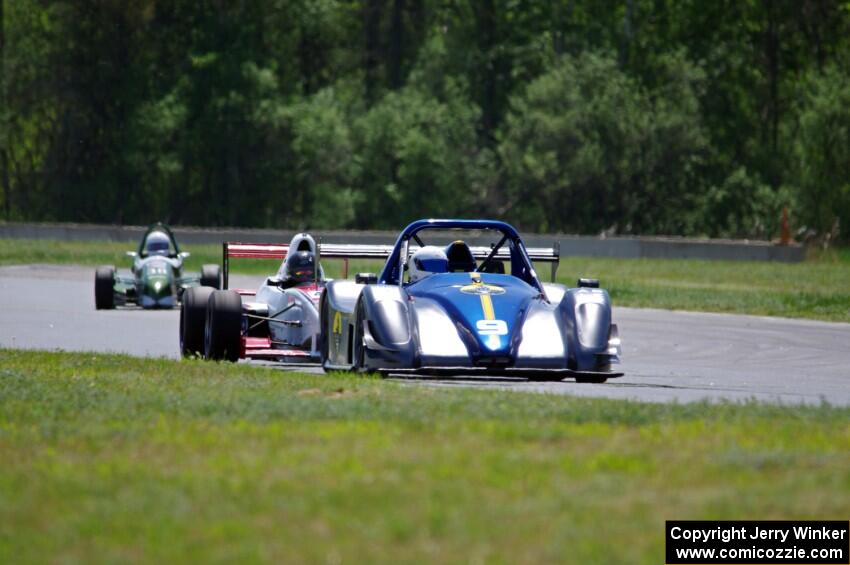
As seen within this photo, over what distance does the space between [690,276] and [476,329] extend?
24728 millimetres

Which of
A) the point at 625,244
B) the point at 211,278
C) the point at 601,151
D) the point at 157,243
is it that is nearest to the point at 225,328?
the point at 211,278

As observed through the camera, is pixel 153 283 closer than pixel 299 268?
No

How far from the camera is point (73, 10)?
6178 centimetres

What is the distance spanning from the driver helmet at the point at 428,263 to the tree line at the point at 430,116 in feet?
136

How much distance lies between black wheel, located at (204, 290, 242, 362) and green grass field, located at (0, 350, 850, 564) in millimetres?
4088

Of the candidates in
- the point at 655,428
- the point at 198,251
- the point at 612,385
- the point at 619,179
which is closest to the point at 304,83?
the point at 619,179

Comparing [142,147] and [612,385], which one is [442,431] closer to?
[612,385]

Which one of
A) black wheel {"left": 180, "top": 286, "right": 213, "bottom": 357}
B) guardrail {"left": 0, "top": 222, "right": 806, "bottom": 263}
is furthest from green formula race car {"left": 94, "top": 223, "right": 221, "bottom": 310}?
guardrail {"left": 0, "top": 222, "right": 806, "bottom": 263}

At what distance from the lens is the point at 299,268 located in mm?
18203

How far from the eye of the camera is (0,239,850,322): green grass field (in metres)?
27.8

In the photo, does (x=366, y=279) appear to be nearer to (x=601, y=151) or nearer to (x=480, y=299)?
(x=480, y=299)

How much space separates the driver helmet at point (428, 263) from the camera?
15.1 metres

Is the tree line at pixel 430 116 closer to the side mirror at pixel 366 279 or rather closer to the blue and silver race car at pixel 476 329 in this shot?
the side mirror at pixel 366 279

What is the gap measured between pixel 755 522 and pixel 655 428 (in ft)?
9.37
